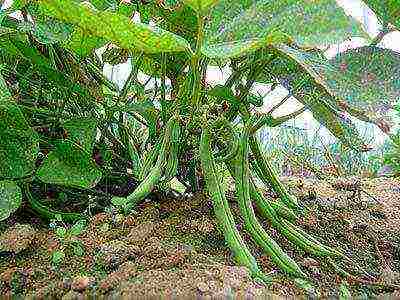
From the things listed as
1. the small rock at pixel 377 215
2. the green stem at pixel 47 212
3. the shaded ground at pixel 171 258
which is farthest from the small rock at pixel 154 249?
the small rock at pixel 377 215

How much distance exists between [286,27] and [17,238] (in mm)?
374

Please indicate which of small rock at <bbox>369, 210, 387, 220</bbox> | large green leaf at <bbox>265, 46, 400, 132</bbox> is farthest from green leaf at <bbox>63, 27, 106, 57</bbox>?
small rock at <bbox>369, 210, 387, 220</bbox>

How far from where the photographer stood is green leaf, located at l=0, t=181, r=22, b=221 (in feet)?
1.94

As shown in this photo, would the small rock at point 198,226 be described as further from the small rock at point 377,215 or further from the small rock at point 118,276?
the small rock at point 377,215

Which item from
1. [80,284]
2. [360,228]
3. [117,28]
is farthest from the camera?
[360,228]

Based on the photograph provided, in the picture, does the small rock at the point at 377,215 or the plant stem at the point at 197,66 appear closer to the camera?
the plant stem at the point at 197,66

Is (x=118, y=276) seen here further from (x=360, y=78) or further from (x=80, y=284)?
(x=360, y=78)

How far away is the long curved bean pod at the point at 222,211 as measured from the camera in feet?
1.85

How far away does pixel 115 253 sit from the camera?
59 centimetres

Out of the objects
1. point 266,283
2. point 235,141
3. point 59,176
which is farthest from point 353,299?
point 59,176

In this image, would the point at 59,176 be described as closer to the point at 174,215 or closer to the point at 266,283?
the point at 174,215

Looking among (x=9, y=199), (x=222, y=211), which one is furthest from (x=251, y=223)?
(x=9, y=199)

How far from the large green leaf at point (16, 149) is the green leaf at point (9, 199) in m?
0.02

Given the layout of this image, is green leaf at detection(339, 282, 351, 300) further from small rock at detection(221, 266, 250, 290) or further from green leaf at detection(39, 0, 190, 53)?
green leaf at detection(39, 0, 190, 53)
